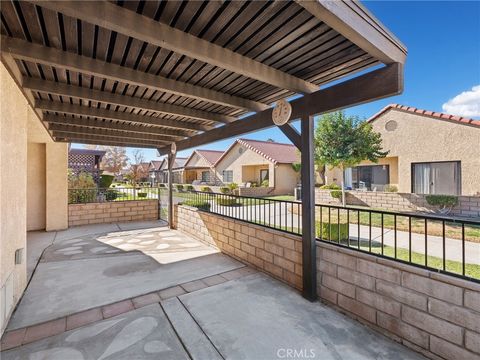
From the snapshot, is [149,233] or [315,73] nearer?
[315,73]

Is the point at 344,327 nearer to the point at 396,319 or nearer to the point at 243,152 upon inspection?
the point at 396,319

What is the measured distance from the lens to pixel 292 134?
3.23 meters

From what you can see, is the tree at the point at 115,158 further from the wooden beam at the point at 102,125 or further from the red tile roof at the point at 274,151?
the wooden beam at the point at 102,125

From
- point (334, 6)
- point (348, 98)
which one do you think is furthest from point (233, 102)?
point (334, 6)

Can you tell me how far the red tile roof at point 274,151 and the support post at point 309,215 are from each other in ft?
43.3

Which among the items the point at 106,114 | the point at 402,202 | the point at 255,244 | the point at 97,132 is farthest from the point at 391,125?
the point at 97,132

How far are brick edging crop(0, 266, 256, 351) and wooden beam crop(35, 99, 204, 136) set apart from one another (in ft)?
10.3

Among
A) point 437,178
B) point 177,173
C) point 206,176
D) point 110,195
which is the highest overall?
point 177,173

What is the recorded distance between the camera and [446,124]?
965cm

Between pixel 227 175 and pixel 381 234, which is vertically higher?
pixel 227 175

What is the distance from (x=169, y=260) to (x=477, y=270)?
16.6ft

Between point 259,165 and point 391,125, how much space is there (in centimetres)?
960

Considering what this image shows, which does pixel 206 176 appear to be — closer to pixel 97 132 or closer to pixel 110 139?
pixel 110 139

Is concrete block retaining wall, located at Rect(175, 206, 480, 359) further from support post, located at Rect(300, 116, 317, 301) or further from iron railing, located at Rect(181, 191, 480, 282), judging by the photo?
iron railing, located at Rect(181, 191, 480, 282)
